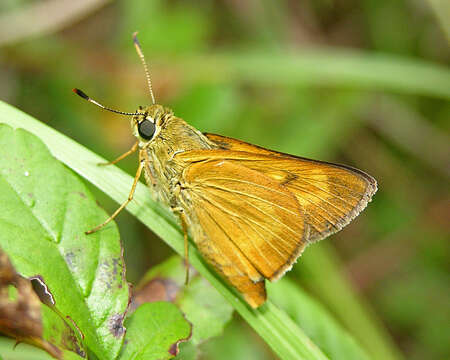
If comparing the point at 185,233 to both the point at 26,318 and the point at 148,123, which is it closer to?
the point at 148,123

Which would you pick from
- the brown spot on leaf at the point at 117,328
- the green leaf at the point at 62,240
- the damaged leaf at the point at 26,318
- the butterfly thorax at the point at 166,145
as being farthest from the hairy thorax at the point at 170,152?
the damaged leaf at the point at 26,318

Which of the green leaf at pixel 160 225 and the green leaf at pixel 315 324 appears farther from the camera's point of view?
the green leaf at pixel 315 324

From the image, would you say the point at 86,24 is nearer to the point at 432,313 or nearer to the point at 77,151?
the point at 77,151

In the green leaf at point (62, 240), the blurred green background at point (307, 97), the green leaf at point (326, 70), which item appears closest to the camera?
the green leaf at point (62, 240)

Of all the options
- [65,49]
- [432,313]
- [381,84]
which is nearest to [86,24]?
[65,49]

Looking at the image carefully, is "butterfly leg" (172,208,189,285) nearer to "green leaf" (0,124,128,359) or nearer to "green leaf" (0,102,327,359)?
"green leaf" (0,102,327,359)

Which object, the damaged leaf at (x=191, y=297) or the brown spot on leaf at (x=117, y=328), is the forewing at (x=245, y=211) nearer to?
the damaged leaf at (x=191, y=297)

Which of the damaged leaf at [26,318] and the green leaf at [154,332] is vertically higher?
the damaged leaf at [26,318]
